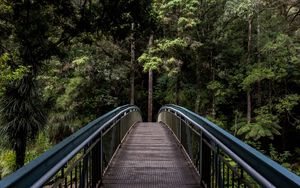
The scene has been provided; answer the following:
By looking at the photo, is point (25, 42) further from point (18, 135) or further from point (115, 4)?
point (18, 135)

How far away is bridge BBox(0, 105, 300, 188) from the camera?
250 cm

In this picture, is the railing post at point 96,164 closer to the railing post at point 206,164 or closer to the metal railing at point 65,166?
the metal railing at point 65,166

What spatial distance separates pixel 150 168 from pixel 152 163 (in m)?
0.49

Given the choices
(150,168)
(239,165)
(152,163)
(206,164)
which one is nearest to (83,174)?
(239,165)

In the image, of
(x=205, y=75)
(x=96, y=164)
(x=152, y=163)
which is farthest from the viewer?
(x=205, y=75)

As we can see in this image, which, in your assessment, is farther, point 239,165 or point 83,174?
point 83,174

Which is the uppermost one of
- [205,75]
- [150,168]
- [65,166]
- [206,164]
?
[205,75]

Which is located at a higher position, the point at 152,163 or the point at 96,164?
the point at 96,164

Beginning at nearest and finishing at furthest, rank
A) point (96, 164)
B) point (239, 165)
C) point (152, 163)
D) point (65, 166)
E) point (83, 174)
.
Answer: point (239, 165), point (65, 166), point (83, 174), point (96, 164), point (152, 163)

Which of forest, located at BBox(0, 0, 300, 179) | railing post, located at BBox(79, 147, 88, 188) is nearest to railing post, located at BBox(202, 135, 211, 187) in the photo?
railing post, located at BBox(79, 147, 88, 188)

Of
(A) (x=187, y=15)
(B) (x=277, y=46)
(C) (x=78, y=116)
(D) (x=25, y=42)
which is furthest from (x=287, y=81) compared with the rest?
(D) (x=25, y=42)

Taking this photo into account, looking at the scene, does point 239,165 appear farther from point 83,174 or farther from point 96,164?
point 96,164

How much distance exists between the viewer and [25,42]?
8078 mm

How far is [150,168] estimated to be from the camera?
270 inches
